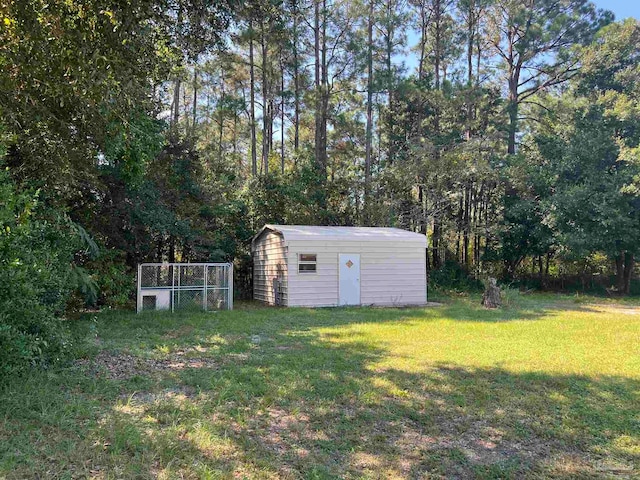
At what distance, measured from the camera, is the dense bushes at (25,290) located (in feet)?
12.8

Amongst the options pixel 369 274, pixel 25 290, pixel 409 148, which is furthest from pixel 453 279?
pixel 25 290

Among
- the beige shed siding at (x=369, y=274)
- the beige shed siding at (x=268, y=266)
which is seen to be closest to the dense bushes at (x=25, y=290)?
the beige shed siding at (x=369, y=274)

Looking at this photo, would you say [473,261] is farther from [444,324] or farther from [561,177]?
[444,324]

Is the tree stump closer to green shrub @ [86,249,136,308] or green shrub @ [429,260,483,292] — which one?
green shrub @ [429,260,483,292]

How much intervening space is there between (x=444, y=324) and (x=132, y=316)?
620cm

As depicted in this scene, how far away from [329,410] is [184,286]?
7494mm

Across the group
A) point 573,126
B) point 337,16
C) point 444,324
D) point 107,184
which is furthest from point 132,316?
point 573,126

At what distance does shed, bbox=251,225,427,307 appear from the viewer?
39.1 feet

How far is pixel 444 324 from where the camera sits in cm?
857

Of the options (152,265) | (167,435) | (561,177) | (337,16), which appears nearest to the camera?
(167,435)

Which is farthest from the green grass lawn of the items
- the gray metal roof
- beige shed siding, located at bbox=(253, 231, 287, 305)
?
beige shed siding, located at bbox=(253, 231, 287, 305)

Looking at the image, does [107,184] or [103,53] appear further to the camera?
[107,184]

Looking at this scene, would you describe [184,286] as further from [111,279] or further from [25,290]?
[25,290]

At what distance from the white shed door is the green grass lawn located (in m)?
5.46
